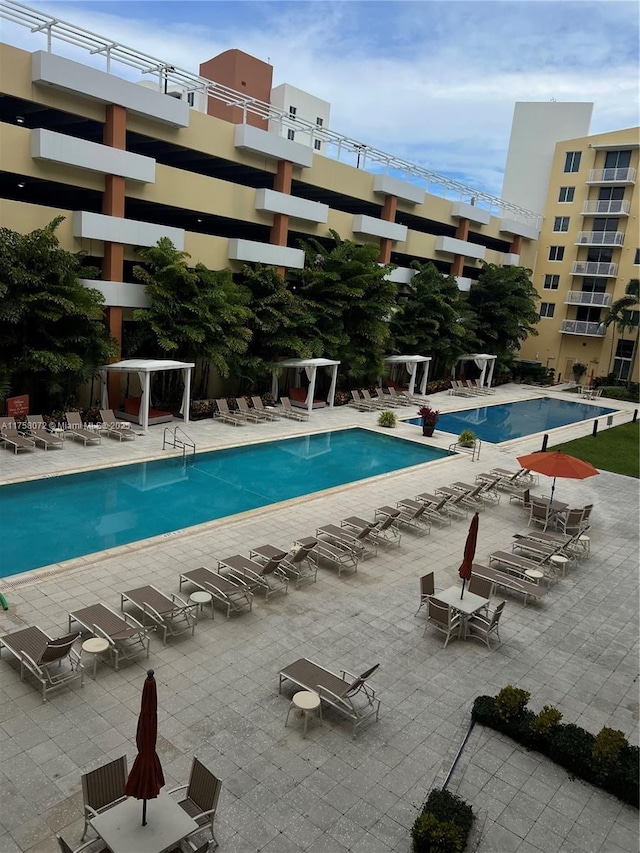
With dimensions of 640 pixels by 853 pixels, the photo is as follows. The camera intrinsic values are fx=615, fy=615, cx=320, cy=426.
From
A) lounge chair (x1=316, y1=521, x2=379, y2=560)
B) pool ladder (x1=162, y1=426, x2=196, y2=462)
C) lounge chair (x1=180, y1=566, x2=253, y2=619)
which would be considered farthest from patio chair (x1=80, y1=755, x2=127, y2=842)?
pool ladder (x1=162, y1=426, x2=196, y2=462)

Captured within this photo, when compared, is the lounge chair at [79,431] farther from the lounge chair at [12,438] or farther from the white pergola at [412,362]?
the white pergola at [412,362]

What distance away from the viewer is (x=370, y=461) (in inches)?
851

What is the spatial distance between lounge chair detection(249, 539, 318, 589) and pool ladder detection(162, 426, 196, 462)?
8.00 m

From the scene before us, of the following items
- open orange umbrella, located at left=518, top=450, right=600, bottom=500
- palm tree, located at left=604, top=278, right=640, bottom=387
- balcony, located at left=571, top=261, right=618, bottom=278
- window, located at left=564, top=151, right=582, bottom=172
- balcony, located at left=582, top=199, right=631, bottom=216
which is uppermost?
window, located at left=564, top=151, right=582, bottom=172

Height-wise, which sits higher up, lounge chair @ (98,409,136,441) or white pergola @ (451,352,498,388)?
white pergola @ (451,352,498,388)

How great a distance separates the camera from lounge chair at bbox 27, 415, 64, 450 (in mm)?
18438

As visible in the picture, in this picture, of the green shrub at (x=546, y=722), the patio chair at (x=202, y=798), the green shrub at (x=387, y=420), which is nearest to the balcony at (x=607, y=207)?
the green shrub at (x=387, y=420)

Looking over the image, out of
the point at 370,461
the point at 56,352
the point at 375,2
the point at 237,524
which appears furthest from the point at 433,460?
the point at 375,2

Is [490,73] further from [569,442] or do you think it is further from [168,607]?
[569,442]

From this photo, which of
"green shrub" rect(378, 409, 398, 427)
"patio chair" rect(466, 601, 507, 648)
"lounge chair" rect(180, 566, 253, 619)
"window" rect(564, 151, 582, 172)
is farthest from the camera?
"window" rect(564, 151, 582, 172)

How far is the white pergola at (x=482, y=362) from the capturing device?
131 feet

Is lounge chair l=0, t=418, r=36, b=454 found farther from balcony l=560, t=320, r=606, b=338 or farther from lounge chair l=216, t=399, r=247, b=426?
balcony l=560, t=320, r=606, b=338

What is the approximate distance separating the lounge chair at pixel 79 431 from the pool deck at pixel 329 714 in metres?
7.50

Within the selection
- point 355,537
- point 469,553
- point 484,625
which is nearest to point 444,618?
point 484,625
